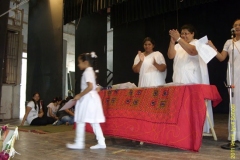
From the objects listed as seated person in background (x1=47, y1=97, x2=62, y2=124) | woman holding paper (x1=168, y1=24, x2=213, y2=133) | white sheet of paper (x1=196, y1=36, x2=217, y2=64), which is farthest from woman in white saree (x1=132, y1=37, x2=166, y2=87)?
seated person in background (x1=47, y1=97, x2=62, y2=124)

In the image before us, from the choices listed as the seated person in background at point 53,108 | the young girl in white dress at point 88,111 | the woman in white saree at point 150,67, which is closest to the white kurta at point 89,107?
the young girl in white dress at point 88,111

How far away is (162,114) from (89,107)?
739 mm

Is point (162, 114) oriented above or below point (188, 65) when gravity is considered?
below

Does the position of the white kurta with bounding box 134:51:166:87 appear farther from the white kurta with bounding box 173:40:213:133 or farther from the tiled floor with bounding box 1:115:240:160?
the tiled floor with bounding box 1:115:240:160

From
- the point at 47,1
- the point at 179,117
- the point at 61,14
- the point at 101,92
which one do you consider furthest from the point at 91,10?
the point at 179,117

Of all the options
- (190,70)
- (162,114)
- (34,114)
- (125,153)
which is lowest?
(125,153)

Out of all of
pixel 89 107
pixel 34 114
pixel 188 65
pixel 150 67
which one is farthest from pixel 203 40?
pixel 34 114

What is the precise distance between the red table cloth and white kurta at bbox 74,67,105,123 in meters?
0.25

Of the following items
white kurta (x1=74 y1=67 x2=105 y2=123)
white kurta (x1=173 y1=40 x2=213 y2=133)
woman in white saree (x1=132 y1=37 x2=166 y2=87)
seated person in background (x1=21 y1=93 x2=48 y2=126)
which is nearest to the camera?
white kurta (x1=74 y1=67 x2=105 y2=123)

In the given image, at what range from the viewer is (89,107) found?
263cm

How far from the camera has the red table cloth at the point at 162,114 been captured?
226 cm

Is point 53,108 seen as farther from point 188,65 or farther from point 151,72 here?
point 188,65

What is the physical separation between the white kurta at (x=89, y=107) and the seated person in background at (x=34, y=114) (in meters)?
3.15

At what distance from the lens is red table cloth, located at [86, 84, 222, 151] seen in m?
2.26
